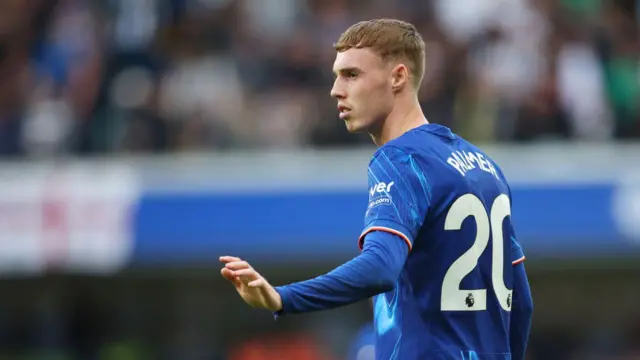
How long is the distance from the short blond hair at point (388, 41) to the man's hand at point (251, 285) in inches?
44.1

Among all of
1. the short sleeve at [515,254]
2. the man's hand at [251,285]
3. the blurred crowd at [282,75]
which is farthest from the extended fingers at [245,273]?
the blurred crowd at [282,75]

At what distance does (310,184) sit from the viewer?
11.9 metres

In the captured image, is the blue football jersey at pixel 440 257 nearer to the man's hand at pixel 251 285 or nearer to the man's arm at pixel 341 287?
the man's arm at pixel 341 287

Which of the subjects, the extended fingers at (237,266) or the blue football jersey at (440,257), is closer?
the extended fingers at (237,266)

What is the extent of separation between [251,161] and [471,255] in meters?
7.59

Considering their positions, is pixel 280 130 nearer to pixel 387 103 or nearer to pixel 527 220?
pixel 527 220

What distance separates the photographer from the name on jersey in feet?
14.8

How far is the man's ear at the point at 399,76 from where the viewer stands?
4.68 m

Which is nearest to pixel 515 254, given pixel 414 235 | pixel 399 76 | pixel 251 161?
pixel 414 235

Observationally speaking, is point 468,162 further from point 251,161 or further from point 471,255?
point 251,161

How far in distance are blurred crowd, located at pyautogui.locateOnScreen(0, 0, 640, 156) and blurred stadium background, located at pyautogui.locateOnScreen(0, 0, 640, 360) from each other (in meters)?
0.02

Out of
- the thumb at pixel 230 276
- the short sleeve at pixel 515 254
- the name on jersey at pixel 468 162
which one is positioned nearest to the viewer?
the thumb at pixel 230 276

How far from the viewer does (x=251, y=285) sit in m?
3.95

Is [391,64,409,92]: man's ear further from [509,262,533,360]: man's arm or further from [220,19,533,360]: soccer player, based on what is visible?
[509,262,533,360]: man's arm
